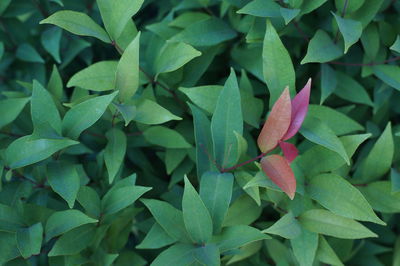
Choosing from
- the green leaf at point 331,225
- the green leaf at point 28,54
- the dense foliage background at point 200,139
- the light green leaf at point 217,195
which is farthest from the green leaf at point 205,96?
the green leaf at point 28,54

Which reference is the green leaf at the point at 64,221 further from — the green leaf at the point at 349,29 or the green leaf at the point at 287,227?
the green leaf at the point at 349,29

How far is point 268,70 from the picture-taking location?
76cm

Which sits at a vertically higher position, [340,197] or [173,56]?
[173,56]

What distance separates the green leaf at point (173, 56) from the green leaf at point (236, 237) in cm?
25

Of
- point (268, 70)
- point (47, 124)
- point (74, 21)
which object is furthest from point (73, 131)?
point (268, 70)

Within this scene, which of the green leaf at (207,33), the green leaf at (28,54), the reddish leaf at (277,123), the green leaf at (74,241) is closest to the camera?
the reddish leaf at (277,123)

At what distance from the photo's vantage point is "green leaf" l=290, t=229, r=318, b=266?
0.74 m

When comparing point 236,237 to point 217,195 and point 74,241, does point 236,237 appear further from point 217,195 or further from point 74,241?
point 74,241

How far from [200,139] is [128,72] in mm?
148

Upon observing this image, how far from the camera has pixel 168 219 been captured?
2.47ft

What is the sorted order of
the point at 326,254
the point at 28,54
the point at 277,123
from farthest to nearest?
1. the point at 28,54
2. the point at 326,254
3. the point at 277,123

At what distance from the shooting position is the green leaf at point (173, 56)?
778 millimetres

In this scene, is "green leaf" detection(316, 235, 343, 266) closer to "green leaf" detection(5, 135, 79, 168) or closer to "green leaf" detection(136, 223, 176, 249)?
"green leaf" detection(136, 223, 176, 249)

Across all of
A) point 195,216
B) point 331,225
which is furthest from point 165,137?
point 331,225
